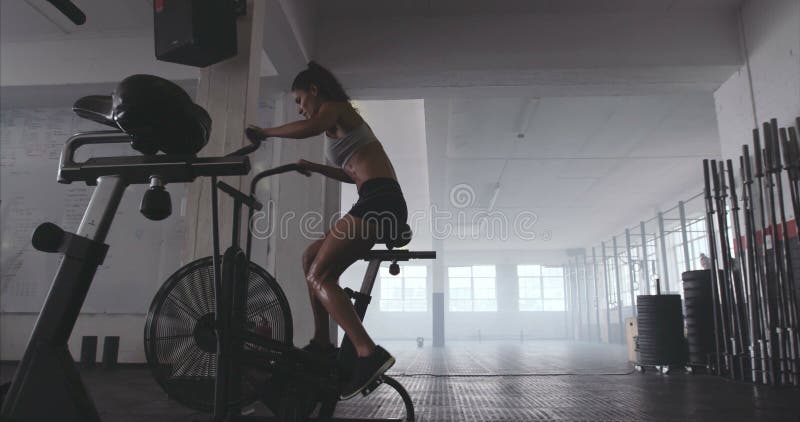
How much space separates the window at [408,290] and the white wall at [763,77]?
16605 mm

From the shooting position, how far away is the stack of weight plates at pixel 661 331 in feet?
16.2

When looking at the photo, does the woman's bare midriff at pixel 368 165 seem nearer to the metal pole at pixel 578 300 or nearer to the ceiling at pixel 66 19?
the ceiling at pixel 66 19

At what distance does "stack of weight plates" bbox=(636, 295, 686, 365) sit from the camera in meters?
4.93

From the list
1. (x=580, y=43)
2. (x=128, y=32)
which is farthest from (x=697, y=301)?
(x=128, y=32)

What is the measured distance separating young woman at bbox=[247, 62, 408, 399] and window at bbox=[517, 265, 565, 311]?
19442 millimetres

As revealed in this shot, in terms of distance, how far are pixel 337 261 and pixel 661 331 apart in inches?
168

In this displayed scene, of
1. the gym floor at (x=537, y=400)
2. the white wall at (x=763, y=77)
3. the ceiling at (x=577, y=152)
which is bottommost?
the gym floor at (x=537, y=400)

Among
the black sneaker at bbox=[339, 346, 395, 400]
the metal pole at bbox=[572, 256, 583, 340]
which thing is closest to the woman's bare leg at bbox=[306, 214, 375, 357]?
the black sneaker at bbox=[339, 346, 395, 400]

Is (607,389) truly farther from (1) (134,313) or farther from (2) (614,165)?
(2) (614,165)

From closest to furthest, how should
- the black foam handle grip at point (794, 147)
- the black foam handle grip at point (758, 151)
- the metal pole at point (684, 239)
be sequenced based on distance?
the black foam handle grip at point (794, 147)
the black foam handle grip at point (758, 151)
the metal pole at point (684, 239)

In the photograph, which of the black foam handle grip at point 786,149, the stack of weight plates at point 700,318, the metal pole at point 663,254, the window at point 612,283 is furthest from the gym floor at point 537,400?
the window at point 612,283

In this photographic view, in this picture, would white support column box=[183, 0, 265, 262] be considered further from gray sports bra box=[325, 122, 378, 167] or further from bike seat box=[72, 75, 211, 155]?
bike seat box=[72, 75, 211, 155]

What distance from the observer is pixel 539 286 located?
68.0 ft

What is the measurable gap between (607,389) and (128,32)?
198 inches
